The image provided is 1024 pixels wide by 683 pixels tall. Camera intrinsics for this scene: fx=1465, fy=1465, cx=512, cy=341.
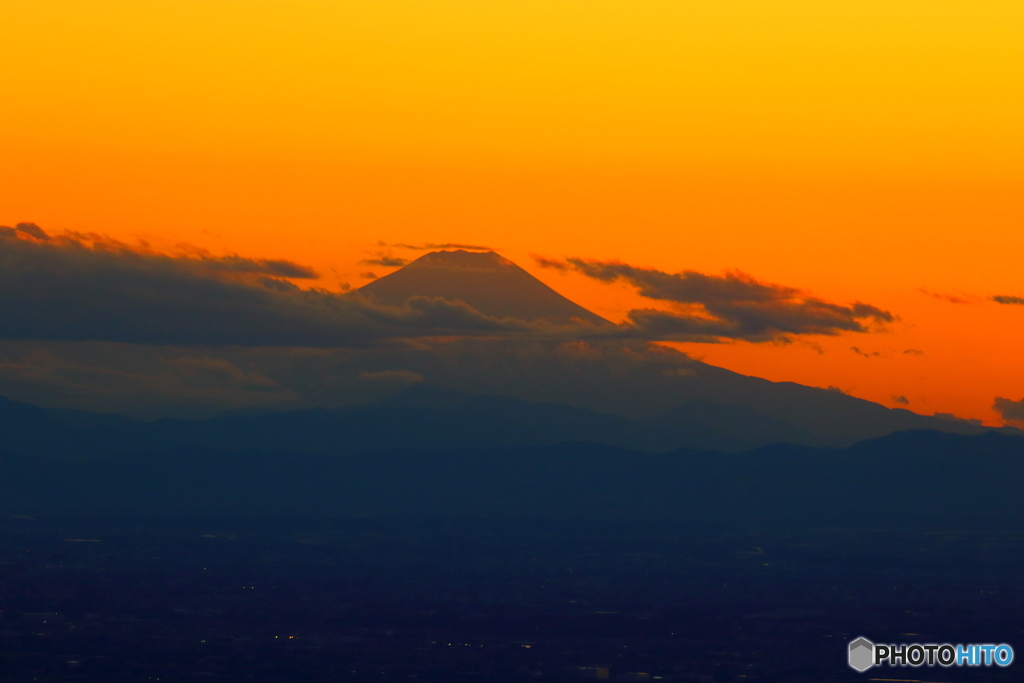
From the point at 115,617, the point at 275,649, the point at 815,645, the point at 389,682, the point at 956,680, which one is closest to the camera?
the point at 389,682

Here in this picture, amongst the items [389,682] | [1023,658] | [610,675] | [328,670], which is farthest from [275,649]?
[1023,658]

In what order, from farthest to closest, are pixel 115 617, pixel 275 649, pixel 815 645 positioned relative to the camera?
pixel 115 617 < pixel 815 645 < pixel 275 649

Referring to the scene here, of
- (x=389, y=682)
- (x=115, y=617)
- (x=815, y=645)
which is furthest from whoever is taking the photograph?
(x=115, y=617)

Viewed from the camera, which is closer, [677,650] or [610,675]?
[610,675]

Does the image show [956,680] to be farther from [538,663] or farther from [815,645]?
[538,663]

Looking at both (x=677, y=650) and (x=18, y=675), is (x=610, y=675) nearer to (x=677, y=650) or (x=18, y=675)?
(x=677, y=650)

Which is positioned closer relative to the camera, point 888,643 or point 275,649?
point 275,649

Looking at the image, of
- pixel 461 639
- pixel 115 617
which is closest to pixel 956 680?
pixel 461 639
